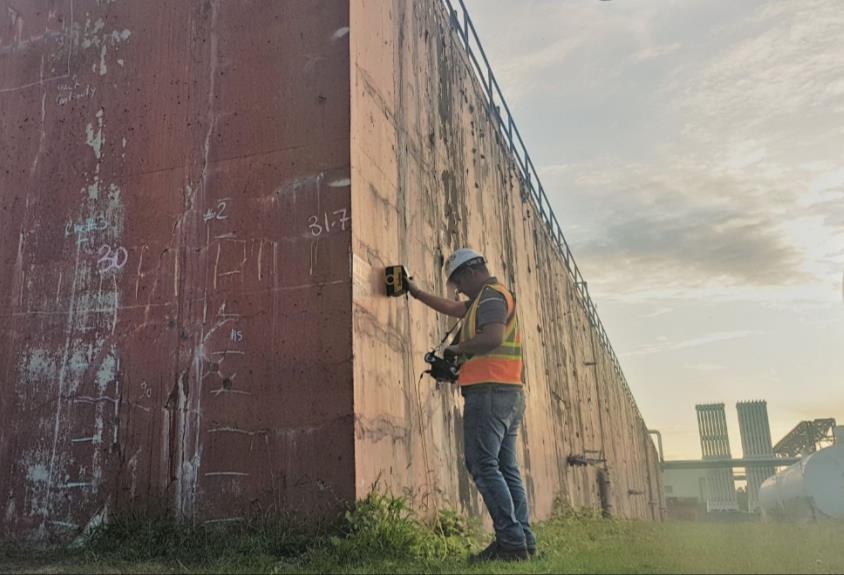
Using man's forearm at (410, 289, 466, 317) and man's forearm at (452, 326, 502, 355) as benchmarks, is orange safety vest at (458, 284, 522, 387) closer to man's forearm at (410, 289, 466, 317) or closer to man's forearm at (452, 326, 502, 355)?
man's forearm at (452, 326, 502, 355)

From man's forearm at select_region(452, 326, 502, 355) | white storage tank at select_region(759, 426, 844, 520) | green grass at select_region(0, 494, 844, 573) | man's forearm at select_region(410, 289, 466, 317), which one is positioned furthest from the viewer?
white storage tank at select_region(759, 426, 844, 520)

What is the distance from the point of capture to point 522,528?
4824 millimetres

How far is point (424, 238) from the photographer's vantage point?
684 centimetres

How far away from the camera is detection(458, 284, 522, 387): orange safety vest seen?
4.80m

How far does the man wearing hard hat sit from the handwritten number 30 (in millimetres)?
2788

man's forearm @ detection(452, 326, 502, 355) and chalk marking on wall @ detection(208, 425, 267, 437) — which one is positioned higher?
man's forearm @ detection(452, 326, 502, 355)

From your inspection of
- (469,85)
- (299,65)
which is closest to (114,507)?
(299,65)

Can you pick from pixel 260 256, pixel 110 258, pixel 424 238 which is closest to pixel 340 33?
pixel 260 256

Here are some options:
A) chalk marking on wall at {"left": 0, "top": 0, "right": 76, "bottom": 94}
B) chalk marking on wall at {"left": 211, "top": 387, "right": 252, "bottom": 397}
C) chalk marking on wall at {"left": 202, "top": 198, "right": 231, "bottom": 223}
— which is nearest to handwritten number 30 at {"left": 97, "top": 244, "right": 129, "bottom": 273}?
chalk marking on wall at {"left": 202, "top": 198, "right": 231, "bottom": 223}

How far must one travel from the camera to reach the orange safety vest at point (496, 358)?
480 centimetres

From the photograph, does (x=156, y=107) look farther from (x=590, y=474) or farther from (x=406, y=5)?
(x=590, y=474)

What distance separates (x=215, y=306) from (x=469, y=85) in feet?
20.0

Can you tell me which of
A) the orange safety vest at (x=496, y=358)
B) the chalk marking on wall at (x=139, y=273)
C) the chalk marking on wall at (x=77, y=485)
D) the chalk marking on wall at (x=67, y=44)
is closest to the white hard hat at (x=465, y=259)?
the orange safety vest at (x=496, y=358)

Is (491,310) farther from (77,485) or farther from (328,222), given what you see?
(77,485)
